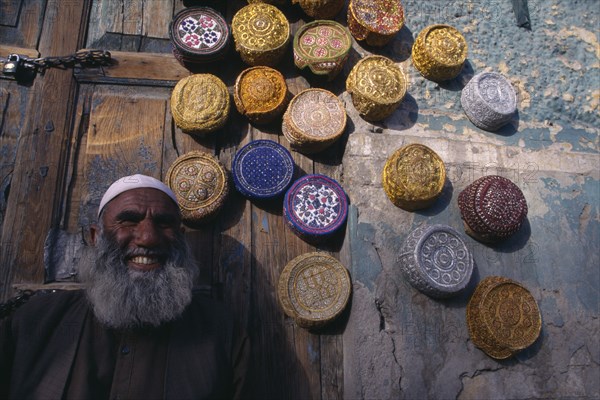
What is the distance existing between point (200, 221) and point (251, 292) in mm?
490

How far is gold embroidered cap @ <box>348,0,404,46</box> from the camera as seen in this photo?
2.83 metres

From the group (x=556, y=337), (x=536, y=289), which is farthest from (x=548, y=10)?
(x=556, y=337)

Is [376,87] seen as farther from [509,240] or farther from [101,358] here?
[101,358]

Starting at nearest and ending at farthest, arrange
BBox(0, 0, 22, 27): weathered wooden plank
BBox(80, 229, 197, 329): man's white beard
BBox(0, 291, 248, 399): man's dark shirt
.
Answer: BBox(0, 291, 248, 399): man's dark shirt → BBox(80, 229, 197, 329): man's white beard → BBox(0, 0, 22, 27): weathered wooden plank

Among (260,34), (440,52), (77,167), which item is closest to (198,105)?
(260,34)

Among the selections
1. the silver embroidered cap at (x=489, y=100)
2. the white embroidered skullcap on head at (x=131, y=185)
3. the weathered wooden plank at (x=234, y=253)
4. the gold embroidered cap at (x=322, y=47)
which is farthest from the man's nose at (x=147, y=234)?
the silver embroidered cap at (x=489, y=100)

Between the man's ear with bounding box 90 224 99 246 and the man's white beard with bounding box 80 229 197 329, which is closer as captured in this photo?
the man's white beard with bounding box 80 229 197 329

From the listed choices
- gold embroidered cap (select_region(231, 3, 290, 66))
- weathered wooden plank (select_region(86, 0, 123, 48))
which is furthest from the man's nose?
weathered wooden plank (select_region(86, 0, 123, 48))

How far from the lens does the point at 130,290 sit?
6.26 ft

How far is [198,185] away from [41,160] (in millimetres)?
916

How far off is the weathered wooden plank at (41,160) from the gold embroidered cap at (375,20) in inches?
70.5

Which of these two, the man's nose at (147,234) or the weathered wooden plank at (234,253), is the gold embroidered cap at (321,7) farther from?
the man's nose at (147,234)

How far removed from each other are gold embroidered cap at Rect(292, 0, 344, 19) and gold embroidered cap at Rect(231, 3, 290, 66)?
218 millimetres

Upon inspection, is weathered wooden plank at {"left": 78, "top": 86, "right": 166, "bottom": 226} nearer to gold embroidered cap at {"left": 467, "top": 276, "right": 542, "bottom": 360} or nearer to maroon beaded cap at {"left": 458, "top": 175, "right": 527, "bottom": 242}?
maroon beaded cap at {"left": 458, "top": 175, "right": 527, "bottom": 242}
